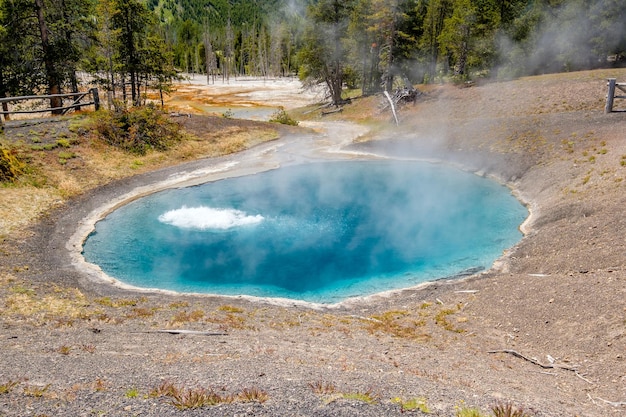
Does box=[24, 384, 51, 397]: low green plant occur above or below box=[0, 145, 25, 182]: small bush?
below

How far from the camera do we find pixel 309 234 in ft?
78.9

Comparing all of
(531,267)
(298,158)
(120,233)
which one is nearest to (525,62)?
(298,158)

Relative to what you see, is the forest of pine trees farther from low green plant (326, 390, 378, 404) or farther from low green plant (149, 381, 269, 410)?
low green plant (326, 390, 378, 404)

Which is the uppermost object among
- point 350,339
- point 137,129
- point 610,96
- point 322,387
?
point 610,96

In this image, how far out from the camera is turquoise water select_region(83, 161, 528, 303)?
63.1 feet

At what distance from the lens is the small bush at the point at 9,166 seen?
2373 centimetres

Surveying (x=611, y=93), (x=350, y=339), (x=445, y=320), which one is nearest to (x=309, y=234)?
(x=445, y=320)

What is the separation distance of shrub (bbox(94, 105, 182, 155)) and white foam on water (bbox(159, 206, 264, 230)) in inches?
377

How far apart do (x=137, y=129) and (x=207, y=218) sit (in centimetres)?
1269

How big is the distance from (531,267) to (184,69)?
181659 millimetres

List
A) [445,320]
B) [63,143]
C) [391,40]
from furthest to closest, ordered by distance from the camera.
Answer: [391,40], [63,143], [445,320]

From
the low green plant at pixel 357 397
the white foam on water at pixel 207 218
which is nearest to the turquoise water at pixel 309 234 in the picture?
the white foam on water at pixel 207 218

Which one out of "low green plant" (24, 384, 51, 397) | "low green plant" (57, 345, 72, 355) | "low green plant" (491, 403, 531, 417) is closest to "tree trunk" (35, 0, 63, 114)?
"low green plant" (57, 345, 72, 355)

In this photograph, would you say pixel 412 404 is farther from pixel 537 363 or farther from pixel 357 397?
pixel 537 363
